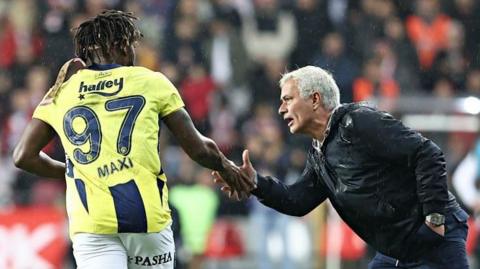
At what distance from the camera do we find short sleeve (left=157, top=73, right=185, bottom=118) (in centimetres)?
732

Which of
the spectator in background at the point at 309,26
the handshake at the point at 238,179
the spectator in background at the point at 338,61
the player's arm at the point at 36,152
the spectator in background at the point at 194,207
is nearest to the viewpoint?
the player's arm at the point at 36,152

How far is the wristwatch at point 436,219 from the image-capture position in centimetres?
770

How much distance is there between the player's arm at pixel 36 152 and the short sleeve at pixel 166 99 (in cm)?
69

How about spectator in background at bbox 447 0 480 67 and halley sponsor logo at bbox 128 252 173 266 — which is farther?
spectator in background at bbox 447 0 480 67

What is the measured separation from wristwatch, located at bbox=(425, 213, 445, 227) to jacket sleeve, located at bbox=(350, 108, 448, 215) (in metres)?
0.02

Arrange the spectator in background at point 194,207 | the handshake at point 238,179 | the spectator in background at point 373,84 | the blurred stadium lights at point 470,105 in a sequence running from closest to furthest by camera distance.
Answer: the handshake at point 238,179 → the spectator in background at point 194,207 → the blurred stadium lights at point 470,105 → the spectator in background at point 373,84

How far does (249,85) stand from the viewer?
58.0 ft

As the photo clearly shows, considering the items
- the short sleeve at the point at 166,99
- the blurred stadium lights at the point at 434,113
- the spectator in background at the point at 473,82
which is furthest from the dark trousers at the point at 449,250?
the spectator in background at the point at 473,82

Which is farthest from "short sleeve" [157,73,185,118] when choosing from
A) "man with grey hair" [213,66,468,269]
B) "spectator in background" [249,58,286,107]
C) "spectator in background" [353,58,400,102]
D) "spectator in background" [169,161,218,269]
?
"spectator in background" [249,58,286,107]

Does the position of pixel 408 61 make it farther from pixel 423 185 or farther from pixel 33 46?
pixel 423 185

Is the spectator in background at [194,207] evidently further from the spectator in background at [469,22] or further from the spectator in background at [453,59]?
the spectator in background at [469,22]

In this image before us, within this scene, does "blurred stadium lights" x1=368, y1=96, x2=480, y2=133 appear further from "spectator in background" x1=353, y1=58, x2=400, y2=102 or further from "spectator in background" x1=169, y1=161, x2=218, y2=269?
"spectator in background" x1=169, y1=161, x2=218, y2=269

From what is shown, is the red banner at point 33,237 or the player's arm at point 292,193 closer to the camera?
the player's arm at point 292,193

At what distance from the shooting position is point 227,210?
1560 centimetres
